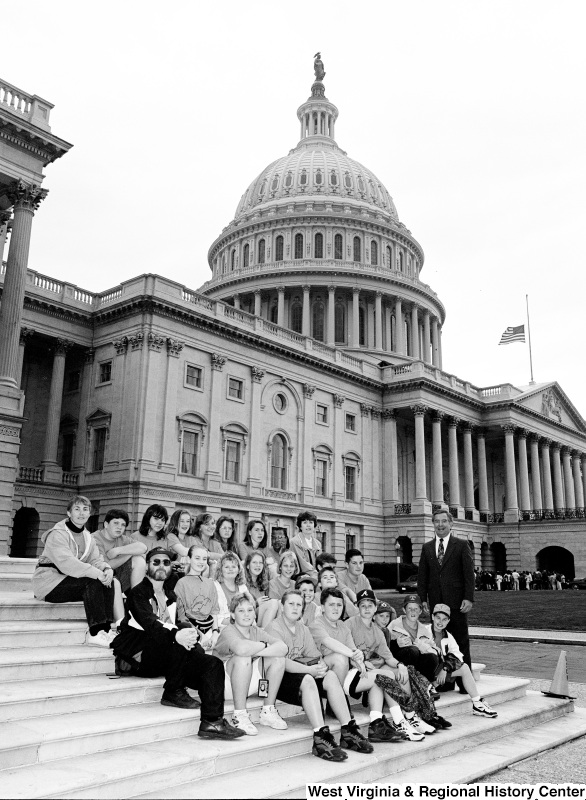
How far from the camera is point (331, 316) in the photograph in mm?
73438

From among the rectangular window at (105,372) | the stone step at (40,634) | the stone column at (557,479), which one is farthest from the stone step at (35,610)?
the stone column at (557,479)

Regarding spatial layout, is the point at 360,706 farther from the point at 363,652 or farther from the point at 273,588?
the point at 273,588

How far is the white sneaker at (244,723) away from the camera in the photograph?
7520 millimetres

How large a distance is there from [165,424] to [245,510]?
8303 mm

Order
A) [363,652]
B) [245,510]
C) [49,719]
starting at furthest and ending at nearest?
[245,510] < [363,652] < [49,719]

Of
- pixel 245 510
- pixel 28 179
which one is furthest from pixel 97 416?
pixel 28 179

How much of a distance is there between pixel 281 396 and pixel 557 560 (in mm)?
34144

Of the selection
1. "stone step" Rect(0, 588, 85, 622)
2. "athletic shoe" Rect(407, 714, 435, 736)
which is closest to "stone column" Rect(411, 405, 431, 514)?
"stone step" Rect(0, 588, 85, 622)

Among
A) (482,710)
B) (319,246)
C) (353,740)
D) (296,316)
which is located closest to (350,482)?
(296,316)

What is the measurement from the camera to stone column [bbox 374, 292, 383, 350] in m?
74.2

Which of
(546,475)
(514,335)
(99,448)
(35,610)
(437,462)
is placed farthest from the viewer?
(546,475)

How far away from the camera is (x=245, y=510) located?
4591 cm

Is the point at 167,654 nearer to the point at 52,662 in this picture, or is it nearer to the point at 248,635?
the point at 248,635

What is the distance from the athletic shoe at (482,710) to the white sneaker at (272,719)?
334 cm
